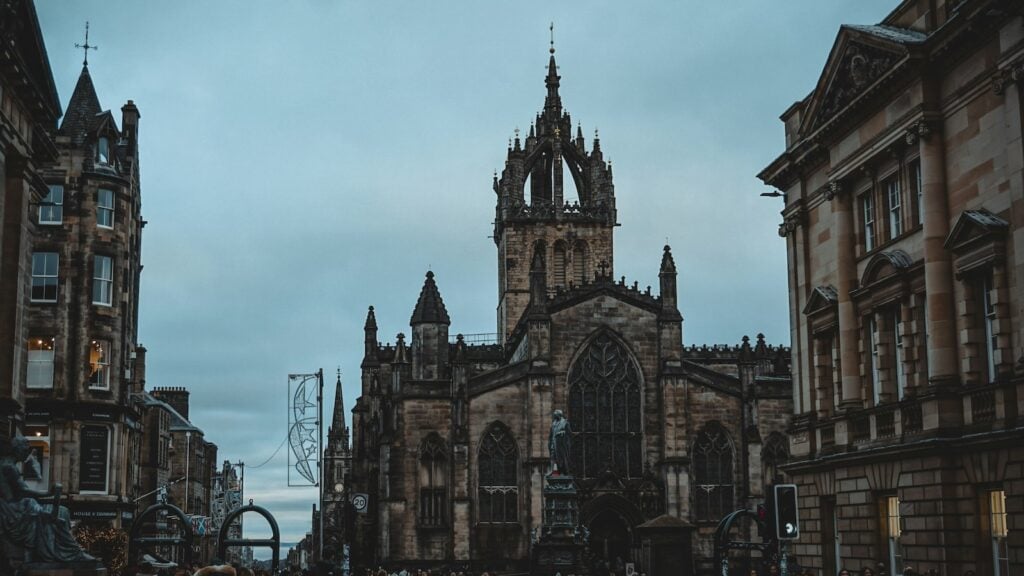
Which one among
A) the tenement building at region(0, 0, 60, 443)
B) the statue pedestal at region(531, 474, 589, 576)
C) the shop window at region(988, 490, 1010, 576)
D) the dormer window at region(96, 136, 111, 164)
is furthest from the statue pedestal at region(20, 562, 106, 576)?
the dormer window at region(96, 136, 111, 164)

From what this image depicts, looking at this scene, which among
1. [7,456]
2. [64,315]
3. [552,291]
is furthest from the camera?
[552,291]

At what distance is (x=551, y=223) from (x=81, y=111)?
39.1m

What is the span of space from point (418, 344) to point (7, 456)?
43307 mm

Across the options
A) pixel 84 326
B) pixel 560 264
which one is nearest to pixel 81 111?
pixel 84 326

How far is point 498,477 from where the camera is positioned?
57219 millimetres

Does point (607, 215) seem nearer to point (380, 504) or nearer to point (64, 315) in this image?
point (380, 504)

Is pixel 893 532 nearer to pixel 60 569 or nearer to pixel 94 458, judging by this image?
pixel 60 569

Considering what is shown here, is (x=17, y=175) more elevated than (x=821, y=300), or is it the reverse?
(x=17, y=175)

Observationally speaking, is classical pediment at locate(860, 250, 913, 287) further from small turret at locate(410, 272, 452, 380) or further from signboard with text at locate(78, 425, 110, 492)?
small turret at locate(410, 272, 452, 380)

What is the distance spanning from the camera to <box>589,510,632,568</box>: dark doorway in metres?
57.4

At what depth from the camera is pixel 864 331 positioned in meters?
29.0

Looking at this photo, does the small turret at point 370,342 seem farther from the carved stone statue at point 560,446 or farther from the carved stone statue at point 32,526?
the carved stone statue at point 32,526

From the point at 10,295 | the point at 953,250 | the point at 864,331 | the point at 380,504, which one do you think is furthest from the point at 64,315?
the point at 953,250

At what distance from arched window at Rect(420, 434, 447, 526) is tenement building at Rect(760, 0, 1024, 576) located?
2679 cm
